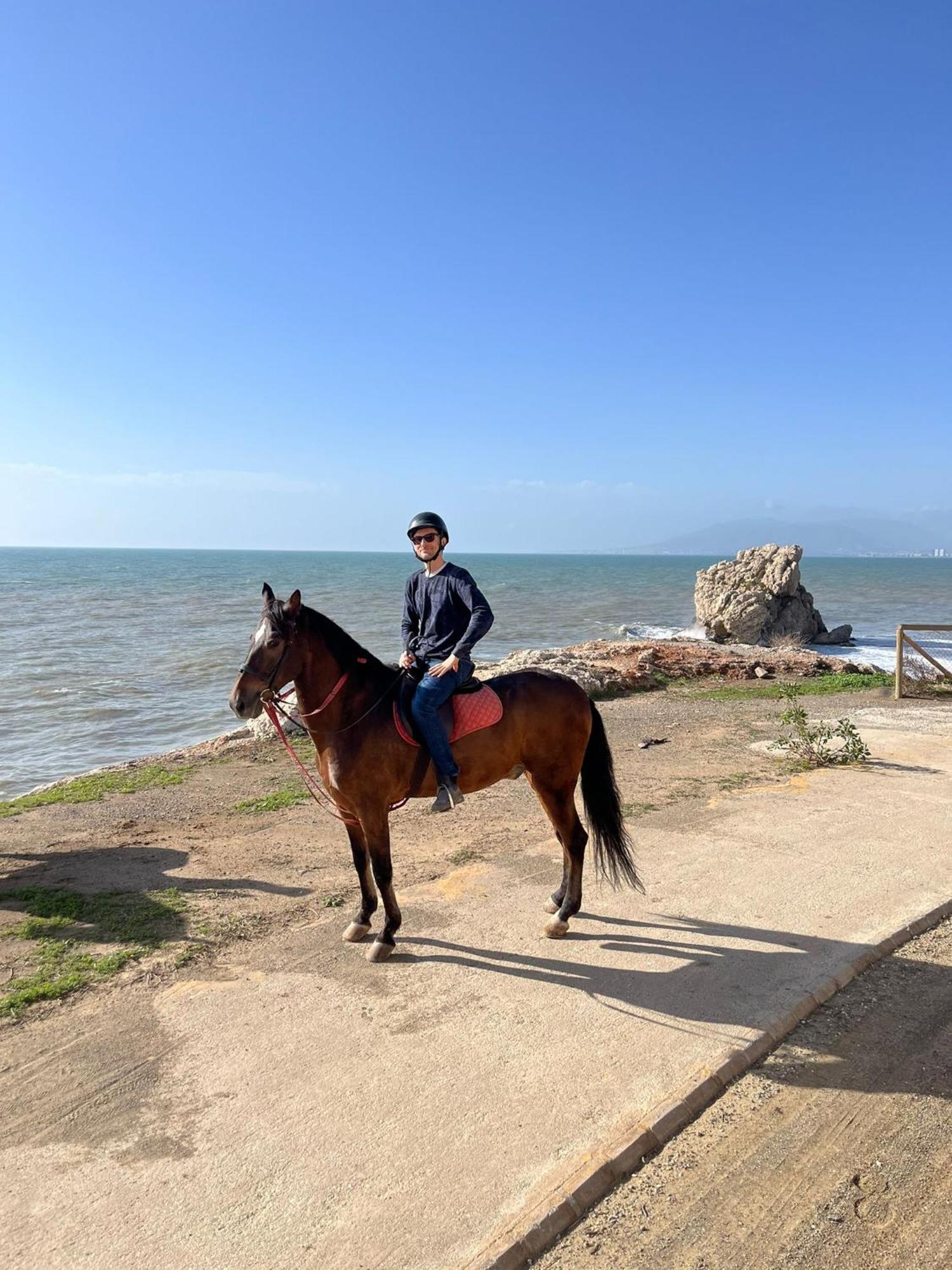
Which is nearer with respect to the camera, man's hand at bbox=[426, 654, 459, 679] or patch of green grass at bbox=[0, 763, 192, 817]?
man's hand at bbox=[426, 654, 459, 679]

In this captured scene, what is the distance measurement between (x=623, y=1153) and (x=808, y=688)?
15205 millimetres

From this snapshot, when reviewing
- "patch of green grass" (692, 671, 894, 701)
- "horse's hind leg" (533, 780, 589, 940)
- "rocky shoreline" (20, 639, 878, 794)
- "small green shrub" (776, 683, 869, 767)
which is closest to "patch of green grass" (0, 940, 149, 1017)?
"horse's hind leg" (533, 780, 589, 940)

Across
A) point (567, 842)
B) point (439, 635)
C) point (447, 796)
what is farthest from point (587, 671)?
point (447, 796)

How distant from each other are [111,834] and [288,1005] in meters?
4.96

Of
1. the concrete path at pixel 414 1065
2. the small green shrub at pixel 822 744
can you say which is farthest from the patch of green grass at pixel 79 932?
the small green shrub at pixel 822 744

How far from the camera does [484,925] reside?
5.93 metres

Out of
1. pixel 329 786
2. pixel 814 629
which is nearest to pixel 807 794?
pixel 329 786

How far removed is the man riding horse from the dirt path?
252 cm

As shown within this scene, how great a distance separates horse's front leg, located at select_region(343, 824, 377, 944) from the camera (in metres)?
5.67

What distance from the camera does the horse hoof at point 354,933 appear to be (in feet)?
18.5

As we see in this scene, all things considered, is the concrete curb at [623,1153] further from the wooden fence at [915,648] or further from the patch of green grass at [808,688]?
the wooden fence at [915,648]

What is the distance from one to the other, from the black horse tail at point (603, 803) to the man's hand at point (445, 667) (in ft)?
4.40

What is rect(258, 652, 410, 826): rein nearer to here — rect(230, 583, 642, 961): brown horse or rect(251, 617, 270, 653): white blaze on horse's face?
rect(230, 583, 642, 961): brown horse

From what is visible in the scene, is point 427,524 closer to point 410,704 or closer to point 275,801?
point 410,704
